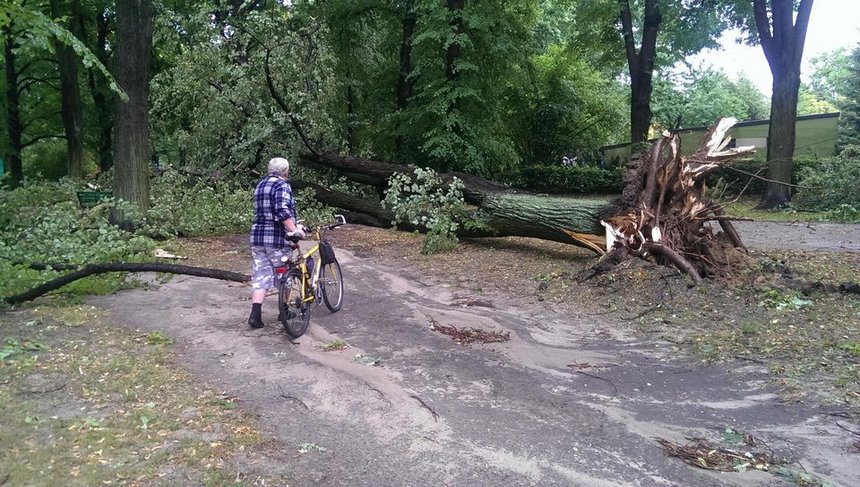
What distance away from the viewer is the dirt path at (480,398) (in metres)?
3.47

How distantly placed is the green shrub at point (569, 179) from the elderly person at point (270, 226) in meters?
15.4

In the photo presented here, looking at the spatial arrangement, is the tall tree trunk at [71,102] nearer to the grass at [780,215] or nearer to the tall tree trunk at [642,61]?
the tall tree trunk at [642,61]

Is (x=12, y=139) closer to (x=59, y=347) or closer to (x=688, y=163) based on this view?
(x=59, y=347)

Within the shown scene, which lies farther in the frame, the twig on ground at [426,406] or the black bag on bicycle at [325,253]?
the black bag on bicycle at [325,253]

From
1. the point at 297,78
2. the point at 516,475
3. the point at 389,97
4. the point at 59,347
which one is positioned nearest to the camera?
the point at 516,475

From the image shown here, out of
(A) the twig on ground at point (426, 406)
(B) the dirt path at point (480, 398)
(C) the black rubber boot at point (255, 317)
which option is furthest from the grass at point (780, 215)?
(A) the twig on ground at point (426, 406)

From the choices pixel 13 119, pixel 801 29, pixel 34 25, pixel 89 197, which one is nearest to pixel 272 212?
pixel 34 25

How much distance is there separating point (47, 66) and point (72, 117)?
6808 millimetres

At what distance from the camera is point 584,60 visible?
25141 millimetres

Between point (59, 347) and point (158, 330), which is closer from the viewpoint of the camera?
point (59, 347)

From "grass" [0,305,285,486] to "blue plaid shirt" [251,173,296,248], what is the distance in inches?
53.4

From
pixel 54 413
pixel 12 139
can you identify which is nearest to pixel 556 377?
pixel 54 413

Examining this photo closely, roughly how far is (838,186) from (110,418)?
1645 centimetres

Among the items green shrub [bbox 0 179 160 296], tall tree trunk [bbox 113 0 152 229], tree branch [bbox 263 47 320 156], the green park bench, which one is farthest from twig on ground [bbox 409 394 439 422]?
the green park bench
